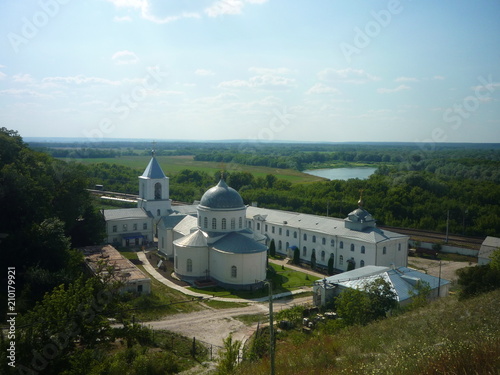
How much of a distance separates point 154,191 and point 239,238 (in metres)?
17.6

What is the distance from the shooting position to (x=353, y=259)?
115 ft

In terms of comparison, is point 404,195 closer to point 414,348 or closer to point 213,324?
point 213,324

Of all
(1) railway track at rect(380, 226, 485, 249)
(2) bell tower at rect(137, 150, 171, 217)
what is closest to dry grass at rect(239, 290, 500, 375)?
(1) railway track at rect(380, 226, 485, 249)

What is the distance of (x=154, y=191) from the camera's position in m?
45.9

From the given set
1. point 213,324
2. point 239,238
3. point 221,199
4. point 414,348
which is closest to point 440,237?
point 239,238

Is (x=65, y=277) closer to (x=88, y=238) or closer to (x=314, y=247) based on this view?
(x=88, y=238)

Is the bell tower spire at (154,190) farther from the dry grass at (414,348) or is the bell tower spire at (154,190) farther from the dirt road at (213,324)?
the dry grass at (414,348)

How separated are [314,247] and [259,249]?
9.41 m

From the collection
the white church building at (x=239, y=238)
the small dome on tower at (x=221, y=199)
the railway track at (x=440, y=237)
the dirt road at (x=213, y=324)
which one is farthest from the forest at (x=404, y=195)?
the dirt road at (x=213, y=324)

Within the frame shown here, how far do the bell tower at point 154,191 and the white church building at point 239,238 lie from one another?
0.13m

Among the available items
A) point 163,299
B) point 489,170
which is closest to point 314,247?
point 163,299

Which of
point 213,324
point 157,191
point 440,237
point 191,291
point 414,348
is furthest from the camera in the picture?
point 440,237

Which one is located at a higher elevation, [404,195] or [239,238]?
[404,195]

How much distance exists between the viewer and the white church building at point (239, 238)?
31.2m
